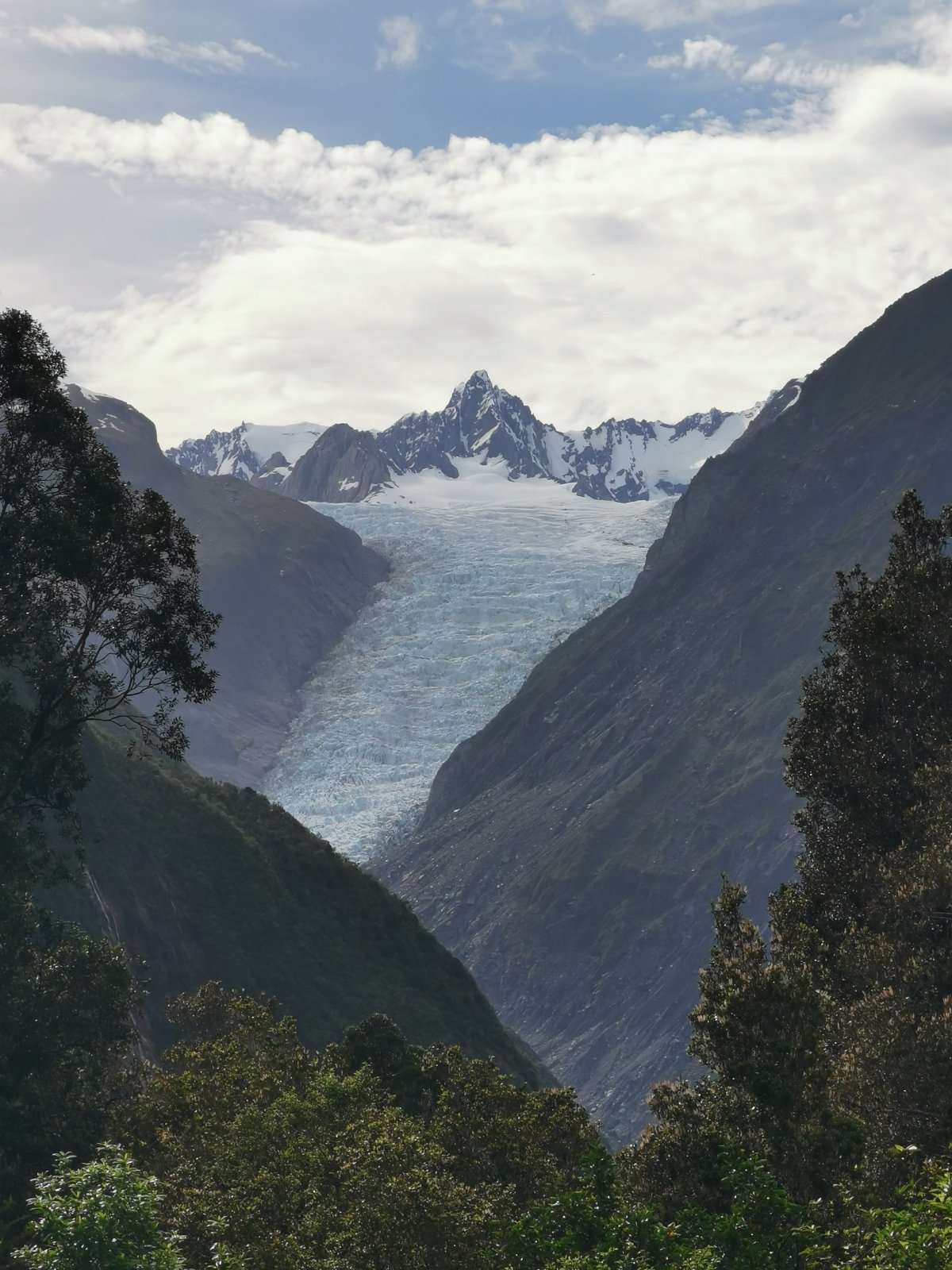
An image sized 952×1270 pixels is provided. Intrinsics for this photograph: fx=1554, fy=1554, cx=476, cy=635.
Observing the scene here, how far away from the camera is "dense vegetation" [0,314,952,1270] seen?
77.4 feet

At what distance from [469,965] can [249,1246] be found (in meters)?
159

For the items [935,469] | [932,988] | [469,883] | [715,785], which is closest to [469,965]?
[469,883]

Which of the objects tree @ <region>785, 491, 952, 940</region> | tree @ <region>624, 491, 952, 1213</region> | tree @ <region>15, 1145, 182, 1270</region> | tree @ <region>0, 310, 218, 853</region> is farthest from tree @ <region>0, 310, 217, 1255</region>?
tree @ <region>785, 491, 952, 940</region>

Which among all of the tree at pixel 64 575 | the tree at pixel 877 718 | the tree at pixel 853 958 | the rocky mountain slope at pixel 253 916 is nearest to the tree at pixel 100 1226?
the tree at pixel 853 958

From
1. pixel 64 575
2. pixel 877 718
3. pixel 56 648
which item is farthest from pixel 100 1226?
pixel 877 718

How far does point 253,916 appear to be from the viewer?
93938mm

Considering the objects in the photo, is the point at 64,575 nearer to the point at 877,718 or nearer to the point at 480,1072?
the point at 480,1072

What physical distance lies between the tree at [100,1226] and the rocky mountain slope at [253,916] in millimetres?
57812

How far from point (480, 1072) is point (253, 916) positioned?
56131 millimetres

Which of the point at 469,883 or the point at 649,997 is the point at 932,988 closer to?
the point at 649,997

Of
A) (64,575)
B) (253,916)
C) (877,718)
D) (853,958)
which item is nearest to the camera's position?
(853,958)

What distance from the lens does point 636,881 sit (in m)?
179

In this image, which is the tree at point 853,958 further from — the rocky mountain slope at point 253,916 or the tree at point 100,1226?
the rocky mountain slope at point 253,916

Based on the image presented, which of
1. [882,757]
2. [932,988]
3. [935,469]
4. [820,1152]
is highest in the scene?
[935,469]
